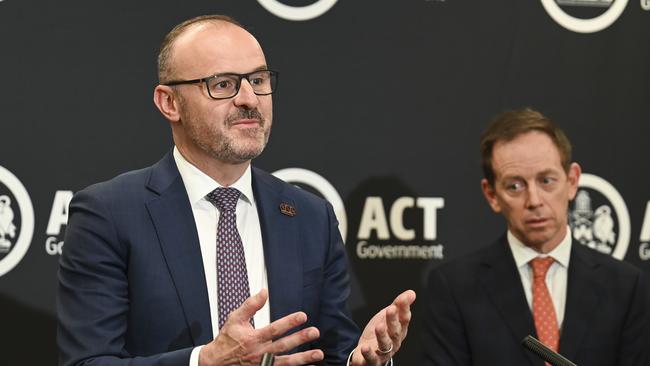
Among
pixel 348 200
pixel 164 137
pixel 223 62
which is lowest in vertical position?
pixel 348 200

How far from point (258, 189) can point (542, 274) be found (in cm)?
120

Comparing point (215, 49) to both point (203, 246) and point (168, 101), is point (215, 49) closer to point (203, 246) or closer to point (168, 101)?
point (168, 101)

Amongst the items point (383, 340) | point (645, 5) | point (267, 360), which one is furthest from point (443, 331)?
point (645, 5)

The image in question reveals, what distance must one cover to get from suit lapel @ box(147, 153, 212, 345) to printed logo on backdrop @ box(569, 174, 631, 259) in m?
2.01

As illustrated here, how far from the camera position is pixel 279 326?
2.29 metres

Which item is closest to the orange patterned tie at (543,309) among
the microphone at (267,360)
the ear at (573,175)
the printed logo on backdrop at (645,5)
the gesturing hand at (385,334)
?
the ear at (573,175)

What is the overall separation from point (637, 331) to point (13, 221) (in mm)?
2246

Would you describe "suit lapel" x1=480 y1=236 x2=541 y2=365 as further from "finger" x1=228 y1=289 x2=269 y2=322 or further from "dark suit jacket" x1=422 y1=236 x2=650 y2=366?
"finger" x1=228 y1=289 x2=269 y2=322

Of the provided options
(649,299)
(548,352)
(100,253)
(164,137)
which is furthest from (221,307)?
(649,299)

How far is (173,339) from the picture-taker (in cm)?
264

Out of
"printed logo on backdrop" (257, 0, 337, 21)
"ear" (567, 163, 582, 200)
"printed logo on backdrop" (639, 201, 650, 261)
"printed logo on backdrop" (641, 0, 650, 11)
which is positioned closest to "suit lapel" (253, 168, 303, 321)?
"printed logo on backdrop" (257, 0, 337, 21)

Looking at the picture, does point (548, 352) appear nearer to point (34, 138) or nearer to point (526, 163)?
point (526, 163)

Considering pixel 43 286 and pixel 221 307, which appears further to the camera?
pixel 43 286

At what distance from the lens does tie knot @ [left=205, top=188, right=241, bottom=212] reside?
2.84 metres
